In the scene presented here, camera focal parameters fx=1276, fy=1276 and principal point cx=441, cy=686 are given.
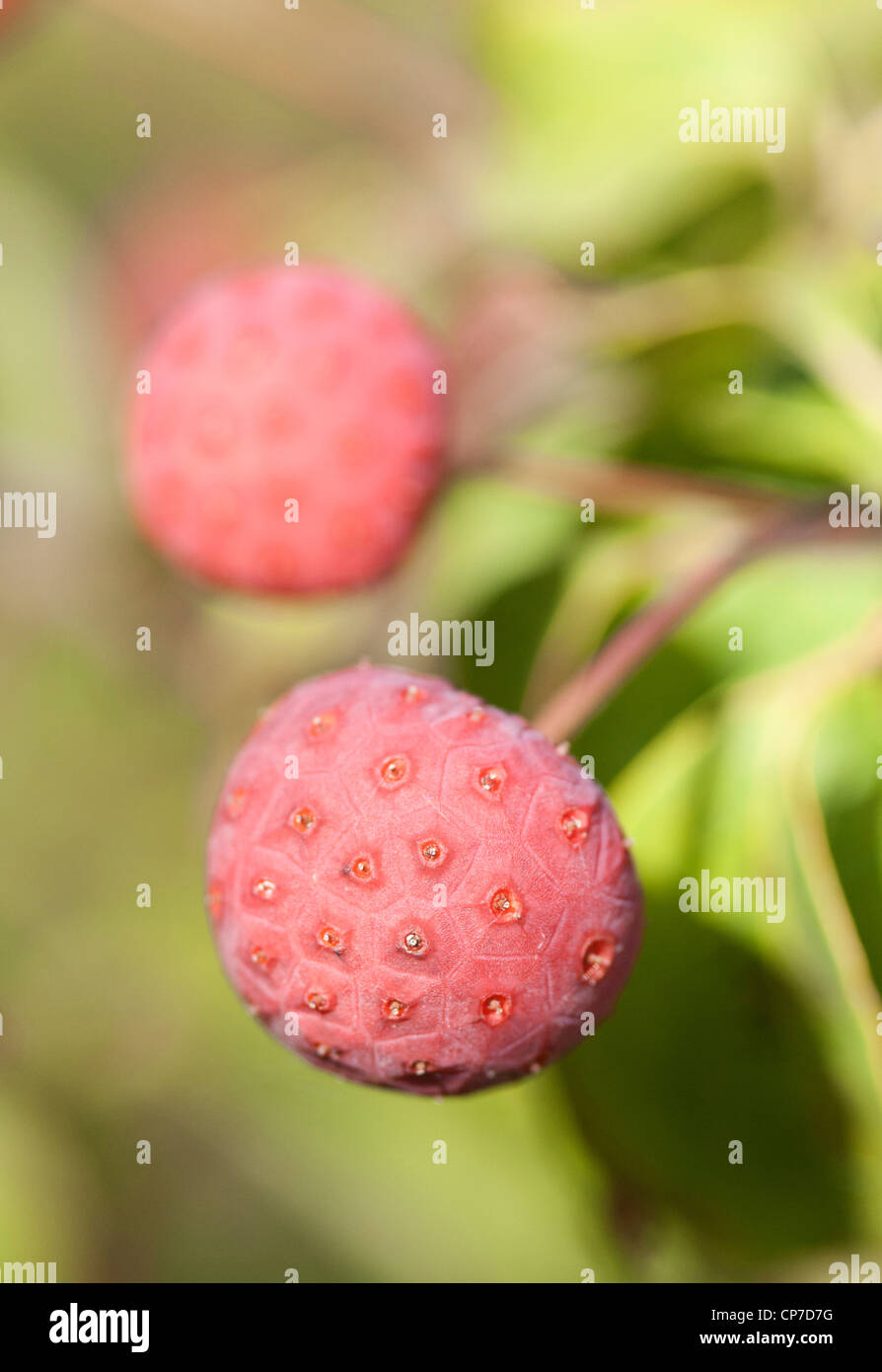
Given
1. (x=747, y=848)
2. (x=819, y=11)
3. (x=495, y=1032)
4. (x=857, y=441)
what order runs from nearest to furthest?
(x=495, y=1032) → (x=747, y=848) → (x=857, y=441) → (x=819, y=11)

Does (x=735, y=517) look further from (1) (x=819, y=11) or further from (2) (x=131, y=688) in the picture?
(2) (x=131, y=688)

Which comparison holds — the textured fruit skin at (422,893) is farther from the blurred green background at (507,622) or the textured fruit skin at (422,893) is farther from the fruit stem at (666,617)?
the blurred green background at (507,622)

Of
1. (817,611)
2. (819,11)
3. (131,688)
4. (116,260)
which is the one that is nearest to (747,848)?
(817,611)

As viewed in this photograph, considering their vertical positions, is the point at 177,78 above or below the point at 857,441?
above

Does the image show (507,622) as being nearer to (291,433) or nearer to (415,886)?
(291,433)

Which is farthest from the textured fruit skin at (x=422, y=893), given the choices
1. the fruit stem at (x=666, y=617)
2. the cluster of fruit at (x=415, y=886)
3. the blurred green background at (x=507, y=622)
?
the blurred green background at (x=507, y=622)

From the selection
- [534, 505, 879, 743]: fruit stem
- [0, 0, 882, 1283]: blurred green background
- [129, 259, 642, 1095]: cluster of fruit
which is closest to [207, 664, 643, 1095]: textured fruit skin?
[129, 259, 642, 1095]: cluster of fruit

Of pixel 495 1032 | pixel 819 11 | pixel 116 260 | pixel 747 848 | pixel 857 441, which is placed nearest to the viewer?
pixel 495 1032

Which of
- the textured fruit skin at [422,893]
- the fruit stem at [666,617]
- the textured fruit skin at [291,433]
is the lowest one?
the textured fruit skin at [422,893]
